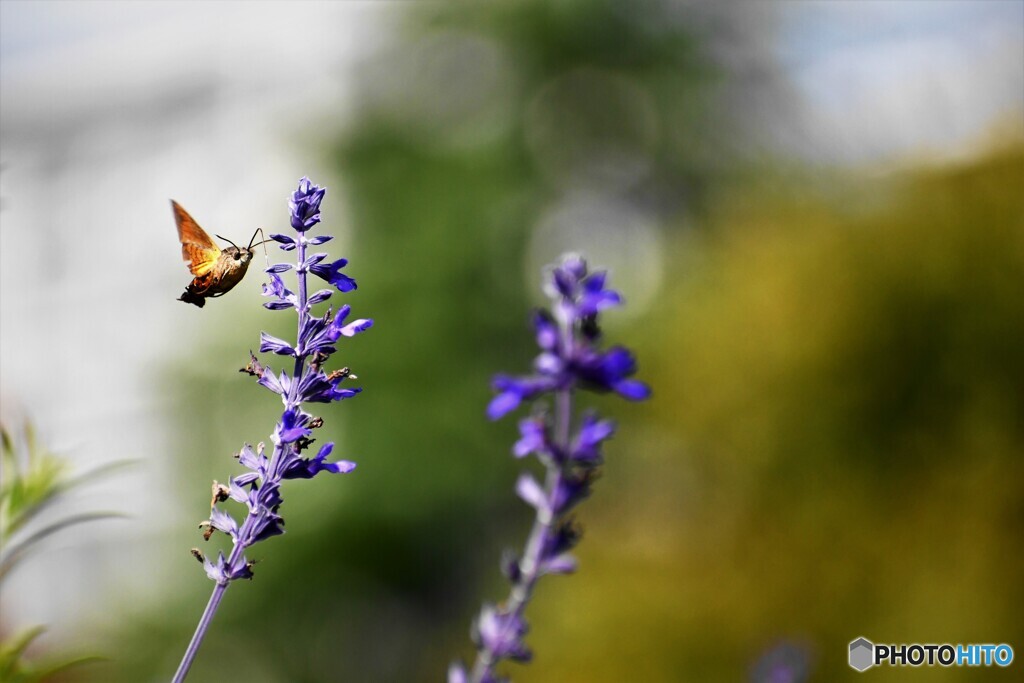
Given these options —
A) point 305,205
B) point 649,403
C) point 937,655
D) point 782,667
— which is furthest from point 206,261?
point 649,403

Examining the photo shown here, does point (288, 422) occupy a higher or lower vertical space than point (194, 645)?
higher

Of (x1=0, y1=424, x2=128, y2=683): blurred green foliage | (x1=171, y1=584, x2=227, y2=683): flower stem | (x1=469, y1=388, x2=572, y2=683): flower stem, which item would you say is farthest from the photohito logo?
(x1=171, y1=584, x2=227, y2=683): flower stem

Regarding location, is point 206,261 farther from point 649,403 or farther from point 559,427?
point 649,403

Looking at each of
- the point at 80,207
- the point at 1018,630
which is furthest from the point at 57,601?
the point at 1018,630

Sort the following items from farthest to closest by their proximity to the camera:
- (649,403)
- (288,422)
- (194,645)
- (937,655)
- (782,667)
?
1. (649,403)
2. (937,655)
3. (782,667)
4. (288,422)
5. (194,645)

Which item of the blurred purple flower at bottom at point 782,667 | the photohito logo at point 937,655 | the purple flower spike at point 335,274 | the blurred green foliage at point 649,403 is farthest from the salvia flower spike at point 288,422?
the blurred green foliage at point 649,403

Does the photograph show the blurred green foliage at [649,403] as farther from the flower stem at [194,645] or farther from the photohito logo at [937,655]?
the flower stem at [194,645]

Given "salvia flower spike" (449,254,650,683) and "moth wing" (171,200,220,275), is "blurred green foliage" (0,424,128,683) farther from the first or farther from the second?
"salvia flower spike" (449,254,650,683)
